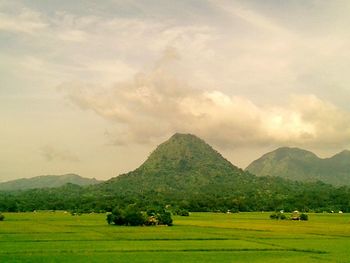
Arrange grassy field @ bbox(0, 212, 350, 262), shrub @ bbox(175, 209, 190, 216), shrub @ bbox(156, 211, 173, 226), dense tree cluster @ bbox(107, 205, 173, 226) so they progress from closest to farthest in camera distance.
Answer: grassy field @ bbox(0, 212, 350, 262), dense tree cluster @ bbox(107, 205, 173, 226), shrub @ bbox(156, 211, 173, 226), shrub @ bbox(175, 209, 190, 216)

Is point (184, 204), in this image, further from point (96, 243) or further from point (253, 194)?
point (96, 243)

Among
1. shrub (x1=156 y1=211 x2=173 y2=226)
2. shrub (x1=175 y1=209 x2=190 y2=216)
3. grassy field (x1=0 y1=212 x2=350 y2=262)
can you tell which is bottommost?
grassy field (x1=0 y1=212 x2=350 y2=262)

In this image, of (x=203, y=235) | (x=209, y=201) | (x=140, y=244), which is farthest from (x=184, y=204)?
(x=140, y=244)

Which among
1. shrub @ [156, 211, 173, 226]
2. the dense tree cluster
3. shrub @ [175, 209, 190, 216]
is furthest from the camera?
shrub @ [175, 209, 190, 216]

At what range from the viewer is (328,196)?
18375 cm

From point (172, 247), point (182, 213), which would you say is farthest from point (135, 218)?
point (182, 213)

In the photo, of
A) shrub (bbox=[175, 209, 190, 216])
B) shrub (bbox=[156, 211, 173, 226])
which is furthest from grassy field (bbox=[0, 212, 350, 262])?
shrub (bbox=[175, 209, 190, 216])

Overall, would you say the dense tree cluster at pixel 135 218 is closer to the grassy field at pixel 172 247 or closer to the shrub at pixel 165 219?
the shrub at pixel 165 219

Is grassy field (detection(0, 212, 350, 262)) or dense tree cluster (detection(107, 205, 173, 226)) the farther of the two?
dense tree cluster (detection(107, 205, 173, 226))

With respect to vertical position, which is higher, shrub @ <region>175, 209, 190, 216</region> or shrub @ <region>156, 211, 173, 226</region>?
shrub @ <region>175, 209, 190, 216</region>

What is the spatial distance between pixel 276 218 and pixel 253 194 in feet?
270

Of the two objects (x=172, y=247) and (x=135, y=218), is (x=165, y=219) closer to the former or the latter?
(x=135, y=218)

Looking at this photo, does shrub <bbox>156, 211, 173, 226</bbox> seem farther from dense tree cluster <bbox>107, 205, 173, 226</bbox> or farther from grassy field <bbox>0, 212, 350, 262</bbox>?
grassy field <bbox>0, 212, 350, 262</bbox>

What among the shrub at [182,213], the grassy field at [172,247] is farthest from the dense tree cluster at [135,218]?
the shrub at [182,213]
